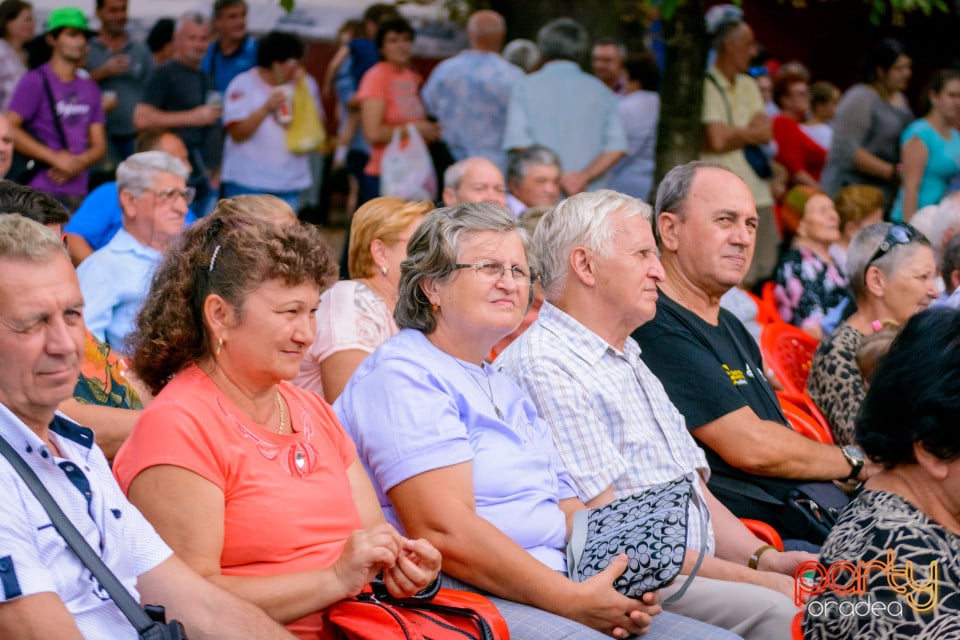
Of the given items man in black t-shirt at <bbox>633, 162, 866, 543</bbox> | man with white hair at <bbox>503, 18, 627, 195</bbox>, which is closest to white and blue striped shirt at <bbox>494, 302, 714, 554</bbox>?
man in black t-shirt at <bbox>633, 162, 866, 543</bbox>

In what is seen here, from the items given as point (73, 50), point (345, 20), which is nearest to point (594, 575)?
point (73, 50)

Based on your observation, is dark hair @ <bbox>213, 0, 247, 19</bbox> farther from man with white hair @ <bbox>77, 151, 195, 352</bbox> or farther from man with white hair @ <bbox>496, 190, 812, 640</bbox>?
man with white hair @ <bbox>496, 190, 812, 640</bbox>

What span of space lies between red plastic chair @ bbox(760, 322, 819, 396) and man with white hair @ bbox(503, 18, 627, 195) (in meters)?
2.75

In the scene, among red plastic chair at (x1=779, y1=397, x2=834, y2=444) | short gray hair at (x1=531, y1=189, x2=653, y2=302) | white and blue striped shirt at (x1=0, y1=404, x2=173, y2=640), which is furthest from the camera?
red plastic chair at (x1=779, y1=397, x2=834, y2=444)

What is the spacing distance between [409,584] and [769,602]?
118cm

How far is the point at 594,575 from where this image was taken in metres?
3.46

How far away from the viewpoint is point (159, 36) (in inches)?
365

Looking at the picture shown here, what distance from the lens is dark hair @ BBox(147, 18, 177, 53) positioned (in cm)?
927

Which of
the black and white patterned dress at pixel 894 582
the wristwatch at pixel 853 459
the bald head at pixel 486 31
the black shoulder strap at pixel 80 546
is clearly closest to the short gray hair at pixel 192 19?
the bald head at pixel 486 31

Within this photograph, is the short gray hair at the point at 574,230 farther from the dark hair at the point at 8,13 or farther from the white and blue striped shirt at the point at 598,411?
the dark hair at the point at 8,13

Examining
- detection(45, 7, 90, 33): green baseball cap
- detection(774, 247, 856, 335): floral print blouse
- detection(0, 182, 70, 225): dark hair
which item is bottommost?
detection(774, 247, 856, 335): floral print blouse

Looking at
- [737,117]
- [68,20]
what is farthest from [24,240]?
[737,117]

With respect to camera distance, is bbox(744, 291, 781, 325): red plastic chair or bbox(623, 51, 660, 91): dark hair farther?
bbox(623, 51, 660, 91): dark hair

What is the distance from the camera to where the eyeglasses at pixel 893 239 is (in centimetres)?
594
